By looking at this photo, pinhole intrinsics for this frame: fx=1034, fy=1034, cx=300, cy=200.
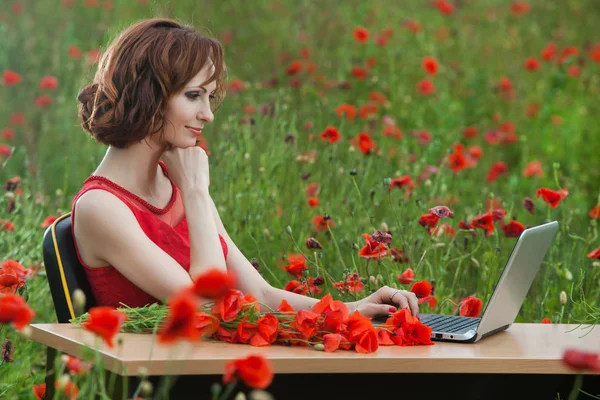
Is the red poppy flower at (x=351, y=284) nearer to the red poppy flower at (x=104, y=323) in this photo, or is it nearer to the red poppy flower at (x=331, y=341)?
the red poppy flower at (x=331, y=341)

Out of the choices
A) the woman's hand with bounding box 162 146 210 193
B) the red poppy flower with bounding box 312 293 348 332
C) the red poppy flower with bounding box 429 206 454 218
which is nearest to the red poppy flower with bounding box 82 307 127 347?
the red poppy flower with bounding box 312 293 348 332

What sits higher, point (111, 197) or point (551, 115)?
point (111, 197)

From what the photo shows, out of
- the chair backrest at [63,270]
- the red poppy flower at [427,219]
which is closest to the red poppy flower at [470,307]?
the red poppy flower at [427,219]

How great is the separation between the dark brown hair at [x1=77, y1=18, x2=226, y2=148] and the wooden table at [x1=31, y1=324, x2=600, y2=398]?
621mm

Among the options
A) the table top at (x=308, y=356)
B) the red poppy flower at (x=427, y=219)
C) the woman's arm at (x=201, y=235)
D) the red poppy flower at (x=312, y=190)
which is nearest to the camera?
the table top at (x=308, y=356)

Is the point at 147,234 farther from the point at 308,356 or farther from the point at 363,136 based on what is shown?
the point at 363,136

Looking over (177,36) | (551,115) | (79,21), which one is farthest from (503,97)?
(177,36)

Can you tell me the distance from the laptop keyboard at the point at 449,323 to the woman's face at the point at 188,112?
711mm

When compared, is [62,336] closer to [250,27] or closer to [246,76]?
[246,76]

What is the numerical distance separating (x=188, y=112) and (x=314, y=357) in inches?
36.0

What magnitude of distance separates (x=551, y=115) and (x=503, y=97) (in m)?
0.33

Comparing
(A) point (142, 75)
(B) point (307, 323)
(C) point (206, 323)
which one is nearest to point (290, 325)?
(B) point (307, 323)

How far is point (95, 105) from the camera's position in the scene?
2580 mm

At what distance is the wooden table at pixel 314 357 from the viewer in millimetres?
1729
